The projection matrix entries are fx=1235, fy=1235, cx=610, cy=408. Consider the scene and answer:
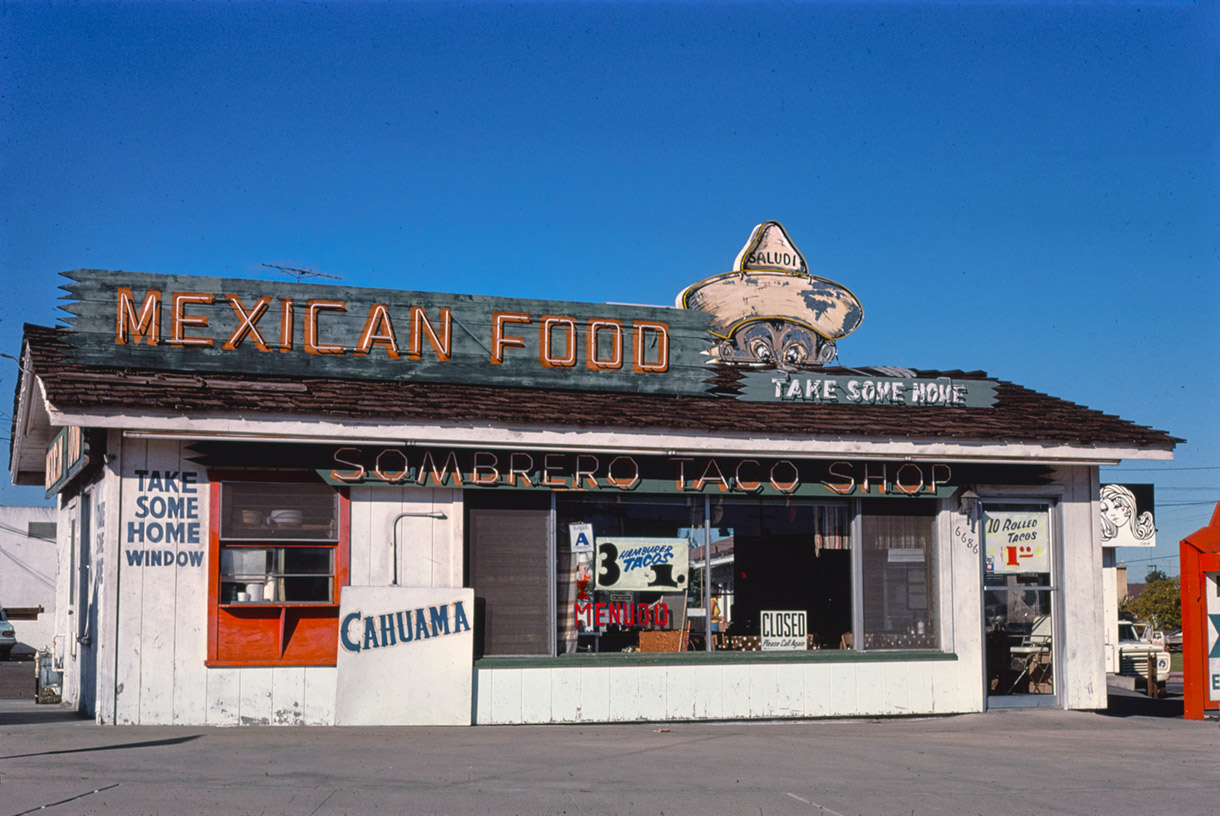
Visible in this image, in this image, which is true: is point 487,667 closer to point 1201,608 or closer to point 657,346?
point 657,346

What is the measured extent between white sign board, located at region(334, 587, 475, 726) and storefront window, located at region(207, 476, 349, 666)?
0.33 meters

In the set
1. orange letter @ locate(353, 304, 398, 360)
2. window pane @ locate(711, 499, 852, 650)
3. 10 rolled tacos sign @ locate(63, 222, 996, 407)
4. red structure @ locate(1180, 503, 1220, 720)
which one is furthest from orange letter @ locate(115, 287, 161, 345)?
red structure @ locate(1180, 503, 1220, 720)

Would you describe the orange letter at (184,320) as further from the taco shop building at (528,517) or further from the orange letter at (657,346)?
the orange letter at (657,346)

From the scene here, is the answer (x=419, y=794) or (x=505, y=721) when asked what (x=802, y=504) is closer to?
(x=505, y=721)

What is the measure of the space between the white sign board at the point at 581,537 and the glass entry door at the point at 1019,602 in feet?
16.5

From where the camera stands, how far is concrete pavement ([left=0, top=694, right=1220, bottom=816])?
833 cm

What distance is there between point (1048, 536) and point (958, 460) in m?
1.91

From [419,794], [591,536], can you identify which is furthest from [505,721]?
[419,794]

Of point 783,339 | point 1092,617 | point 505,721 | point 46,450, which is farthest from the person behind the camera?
point 783,339

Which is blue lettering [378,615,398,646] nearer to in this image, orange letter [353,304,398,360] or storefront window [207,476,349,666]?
storefront window [207,476,349,666]

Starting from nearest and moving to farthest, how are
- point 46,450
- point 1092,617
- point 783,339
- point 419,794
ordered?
point 419,794
point 1092,617
point 46,450
point 783,339

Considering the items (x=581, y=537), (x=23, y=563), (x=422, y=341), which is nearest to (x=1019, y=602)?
(x=581, y=537)

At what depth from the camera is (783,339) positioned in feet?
63.6

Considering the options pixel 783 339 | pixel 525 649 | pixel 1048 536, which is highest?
pixel 783 339
